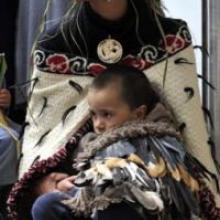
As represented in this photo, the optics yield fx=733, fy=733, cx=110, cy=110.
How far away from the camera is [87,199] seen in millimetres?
1500

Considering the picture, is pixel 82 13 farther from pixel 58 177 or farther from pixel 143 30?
pixel 58 177

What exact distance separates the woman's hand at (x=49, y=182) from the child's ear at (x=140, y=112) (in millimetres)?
213

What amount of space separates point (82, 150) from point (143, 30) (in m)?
0.35

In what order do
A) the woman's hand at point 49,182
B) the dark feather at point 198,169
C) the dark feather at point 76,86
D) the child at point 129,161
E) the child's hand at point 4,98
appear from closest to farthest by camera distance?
1. the child at point 129,161
2. the dark feather at point 198,169
3. the woman's hand at point 49,182
4. the dark feather at point 76,86
5. the child's hand at point 4,98

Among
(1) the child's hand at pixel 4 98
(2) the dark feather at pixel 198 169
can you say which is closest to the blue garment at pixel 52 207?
(2) the dark feather at pixel 198 169

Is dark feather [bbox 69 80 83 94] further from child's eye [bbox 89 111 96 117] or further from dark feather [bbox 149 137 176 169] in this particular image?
dark feather [bbox 149 137 176 169]

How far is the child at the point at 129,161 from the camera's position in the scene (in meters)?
1.46

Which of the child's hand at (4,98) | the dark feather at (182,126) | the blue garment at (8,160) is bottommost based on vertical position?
the blue garment at (8,160)

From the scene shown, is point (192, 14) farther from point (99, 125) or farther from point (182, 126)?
point (99, 125)

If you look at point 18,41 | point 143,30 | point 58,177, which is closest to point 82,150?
point 58,177

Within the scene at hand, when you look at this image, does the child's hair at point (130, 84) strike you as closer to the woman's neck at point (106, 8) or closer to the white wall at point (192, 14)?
the woman's neck at point (106, 8)

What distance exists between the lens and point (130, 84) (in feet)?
5.39

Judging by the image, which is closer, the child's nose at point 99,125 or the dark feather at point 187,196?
the dark feather at point 187,196

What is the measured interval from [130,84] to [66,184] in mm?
264
